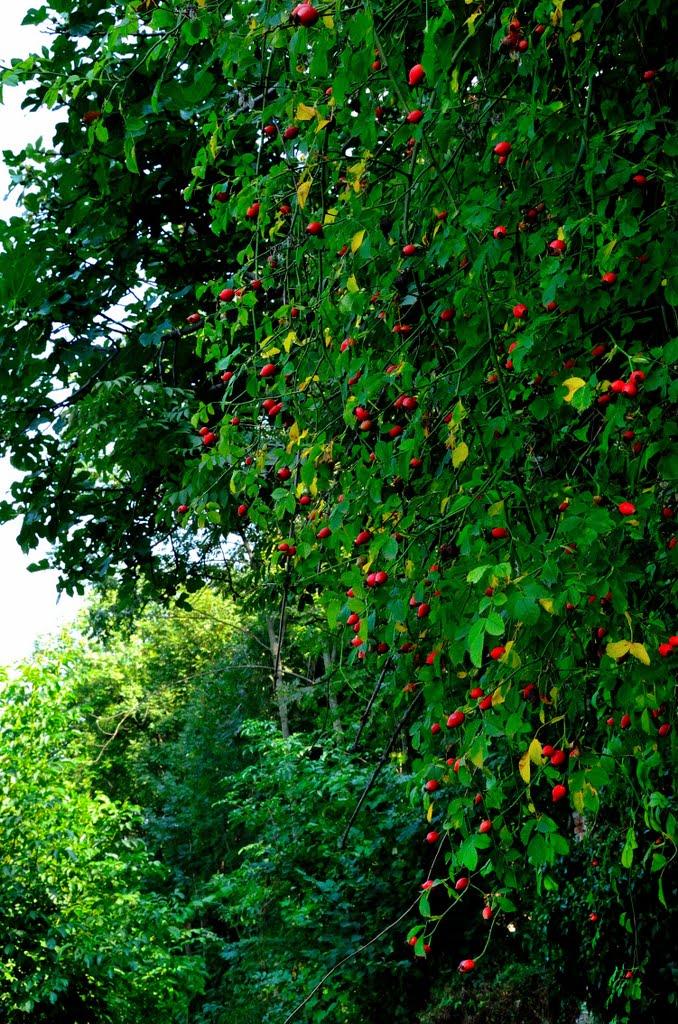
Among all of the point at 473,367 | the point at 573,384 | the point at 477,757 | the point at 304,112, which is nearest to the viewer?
the point at 477,757

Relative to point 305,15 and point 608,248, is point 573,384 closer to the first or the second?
point 608,248

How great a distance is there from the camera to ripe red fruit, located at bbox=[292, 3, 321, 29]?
1.93 meters

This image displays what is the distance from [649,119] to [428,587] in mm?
1163

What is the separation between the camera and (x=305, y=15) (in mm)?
1931

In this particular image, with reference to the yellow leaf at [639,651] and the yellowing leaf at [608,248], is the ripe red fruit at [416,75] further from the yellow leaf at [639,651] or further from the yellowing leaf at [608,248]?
the yellow leaf at [639,651]

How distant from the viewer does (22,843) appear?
7832 millimetres

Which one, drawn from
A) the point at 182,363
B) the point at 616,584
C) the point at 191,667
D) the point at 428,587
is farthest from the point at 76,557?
the point at 191,667

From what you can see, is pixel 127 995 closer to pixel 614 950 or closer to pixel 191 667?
pixel 614 950

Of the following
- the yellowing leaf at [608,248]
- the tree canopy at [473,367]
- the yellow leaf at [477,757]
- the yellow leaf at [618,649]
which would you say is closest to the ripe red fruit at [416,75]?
the tree canopy at [473,367]

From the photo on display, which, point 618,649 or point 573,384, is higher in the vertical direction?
point 573,384

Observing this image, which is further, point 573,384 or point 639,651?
point 573,384

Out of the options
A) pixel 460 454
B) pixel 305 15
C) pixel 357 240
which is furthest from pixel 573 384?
pixel 305 15

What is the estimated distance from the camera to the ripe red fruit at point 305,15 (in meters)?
1.93

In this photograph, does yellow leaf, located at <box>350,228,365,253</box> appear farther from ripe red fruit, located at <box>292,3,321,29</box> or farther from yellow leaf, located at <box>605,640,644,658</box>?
yellow leaf, located at <box>605,640,644,658</box>
